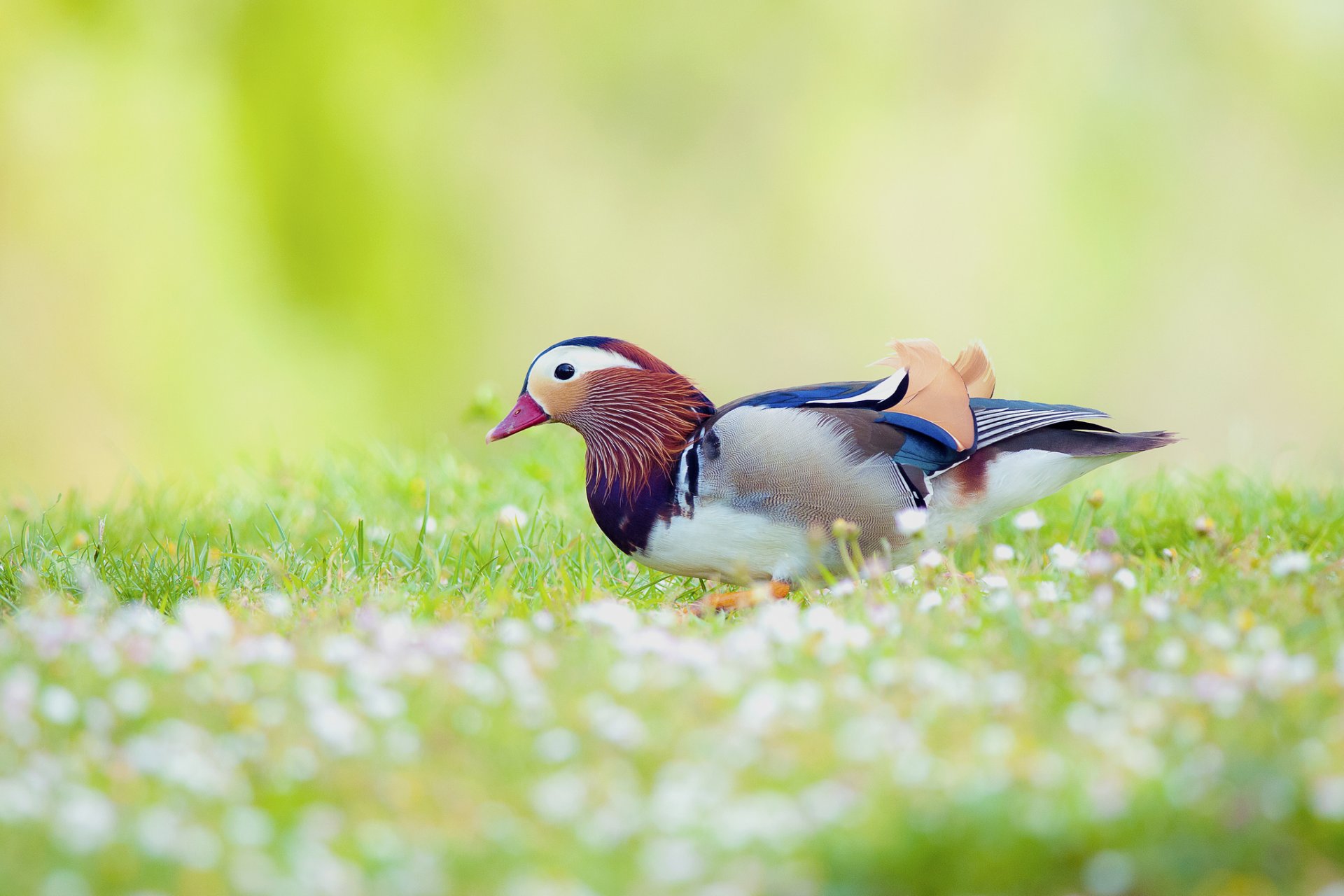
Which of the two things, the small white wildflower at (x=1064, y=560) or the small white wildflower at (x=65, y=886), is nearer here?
the small white wildflower at (x=65, y=886)

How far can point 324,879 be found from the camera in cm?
171

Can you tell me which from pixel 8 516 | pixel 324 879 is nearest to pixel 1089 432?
pixel 324 879

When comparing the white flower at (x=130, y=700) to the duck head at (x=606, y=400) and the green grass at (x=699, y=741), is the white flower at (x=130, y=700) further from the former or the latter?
the duck head at (x=606, y=400)

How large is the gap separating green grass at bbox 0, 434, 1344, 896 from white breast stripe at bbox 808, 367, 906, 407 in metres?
0.54

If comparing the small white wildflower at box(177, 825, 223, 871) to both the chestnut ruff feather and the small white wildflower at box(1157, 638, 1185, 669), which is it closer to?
the small white wildflower at box(1157, 638, 1185, 669)

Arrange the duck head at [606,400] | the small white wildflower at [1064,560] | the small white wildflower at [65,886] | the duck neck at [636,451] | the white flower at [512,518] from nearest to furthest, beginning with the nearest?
the small white wildflower at [65,886]
the small white wildflower at [1064,560]
the duck neck at [636,451]
the duck head at [606,400]
the white flower at [512,518]

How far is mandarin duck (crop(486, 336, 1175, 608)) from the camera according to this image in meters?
3.53

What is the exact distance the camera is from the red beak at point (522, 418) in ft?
12.5

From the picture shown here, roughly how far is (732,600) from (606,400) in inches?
27.9

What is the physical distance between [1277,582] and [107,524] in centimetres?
386

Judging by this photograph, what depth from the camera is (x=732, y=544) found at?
355 cm

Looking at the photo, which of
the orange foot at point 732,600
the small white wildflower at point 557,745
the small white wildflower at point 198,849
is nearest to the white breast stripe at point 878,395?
the orange foot at point 732,600

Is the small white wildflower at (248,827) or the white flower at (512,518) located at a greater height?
the small white wildflower at (248,827)

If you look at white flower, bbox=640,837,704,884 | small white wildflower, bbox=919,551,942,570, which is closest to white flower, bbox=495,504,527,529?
small white wildflower, bbox=919,551,942,570
